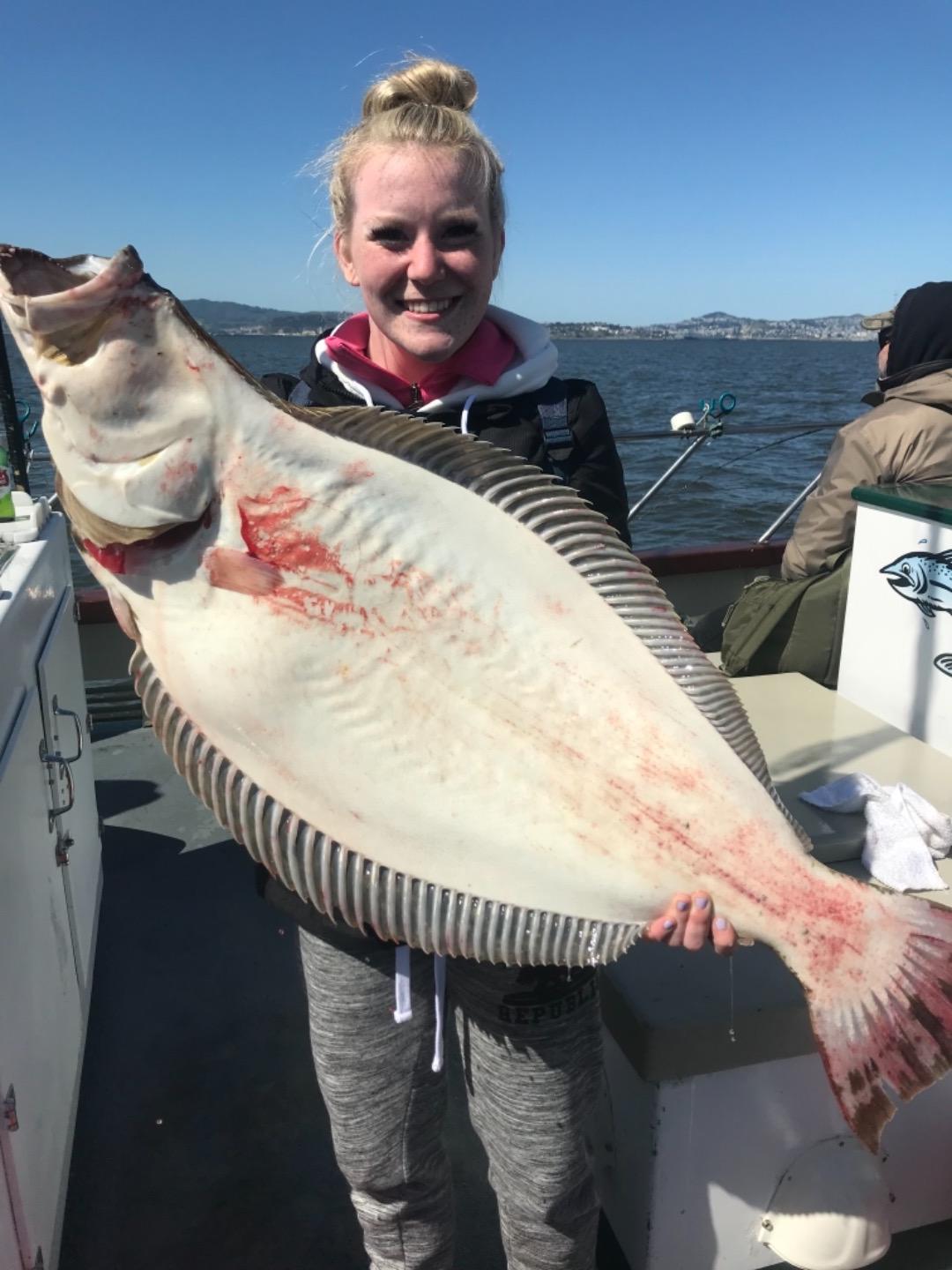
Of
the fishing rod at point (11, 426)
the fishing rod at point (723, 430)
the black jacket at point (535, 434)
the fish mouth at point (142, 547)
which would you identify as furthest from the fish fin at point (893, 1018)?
the fishing rod at point (723, 430)

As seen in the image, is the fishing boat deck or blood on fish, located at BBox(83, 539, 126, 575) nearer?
blood on fish, located at BBox(83, 539, 126, 575)

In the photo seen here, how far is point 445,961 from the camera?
5.31 feet

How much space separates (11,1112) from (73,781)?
1.13m

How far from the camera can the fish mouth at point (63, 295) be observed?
111 centimetres

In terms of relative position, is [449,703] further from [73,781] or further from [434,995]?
[73,781]

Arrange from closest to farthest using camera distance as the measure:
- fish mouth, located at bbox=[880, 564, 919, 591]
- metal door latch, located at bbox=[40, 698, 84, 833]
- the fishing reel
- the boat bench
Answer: the boat bench, metal door latch, located at bbox=[40, 698, 84, 833], fish mouth, located at bbox=[880, 564, 919, 591], the fishing reel

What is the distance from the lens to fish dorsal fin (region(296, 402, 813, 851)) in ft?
4.36

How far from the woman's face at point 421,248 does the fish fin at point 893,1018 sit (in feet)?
3.77

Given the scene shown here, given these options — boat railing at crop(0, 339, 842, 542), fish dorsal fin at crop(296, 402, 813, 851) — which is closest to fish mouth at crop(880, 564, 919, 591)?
boat railing at crop(0, 339, 842, 542)

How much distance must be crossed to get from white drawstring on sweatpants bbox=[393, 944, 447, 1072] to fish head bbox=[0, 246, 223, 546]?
2.74ft

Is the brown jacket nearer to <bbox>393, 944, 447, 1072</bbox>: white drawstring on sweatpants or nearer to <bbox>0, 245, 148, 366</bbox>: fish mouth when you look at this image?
<bbox>393, 944, 447, 1072</bbox>: white drawstring on sweatpants

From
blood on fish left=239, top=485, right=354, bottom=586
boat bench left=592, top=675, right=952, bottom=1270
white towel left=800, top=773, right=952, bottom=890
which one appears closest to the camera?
blood on fish left=239, top=485, right=354, bottom=586

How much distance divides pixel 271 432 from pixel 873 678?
251 cm

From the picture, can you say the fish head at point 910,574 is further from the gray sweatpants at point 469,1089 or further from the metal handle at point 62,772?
the metal handle at point 62,772
